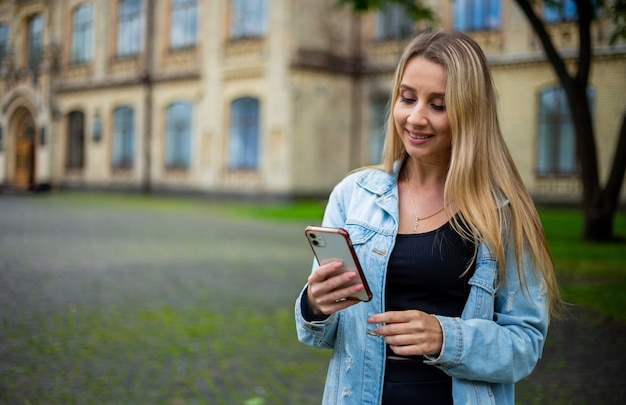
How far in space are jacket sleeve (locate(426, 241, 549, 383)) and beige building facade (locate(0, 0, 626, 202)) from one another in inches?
761

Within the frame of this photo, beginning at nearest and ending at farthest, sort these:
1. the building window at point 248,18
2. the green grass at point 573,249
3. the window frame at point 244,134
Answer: the green grass at point 573,249 < the building window at point 248,18 < the window frame at point 244,134

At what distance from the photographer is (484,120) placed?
6.54 ft

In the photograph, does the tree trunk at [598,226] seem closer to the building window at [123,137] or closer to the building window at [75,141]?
the building window at [123,137]

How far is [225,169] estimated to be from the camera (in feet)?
90.8

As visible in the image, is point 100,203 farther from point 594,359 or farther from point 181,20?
point 594,359

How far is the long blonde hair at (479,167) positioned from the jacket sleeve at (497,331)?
0.15 feet

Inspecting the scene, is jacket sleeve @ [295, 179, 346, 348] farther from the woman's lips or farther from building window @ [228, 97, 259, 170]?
building window @ [228, 97, 259, 170]

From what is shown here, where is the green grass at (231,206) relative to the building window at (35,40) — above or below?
below

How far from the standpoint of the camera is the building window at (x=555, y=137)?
22016 mm

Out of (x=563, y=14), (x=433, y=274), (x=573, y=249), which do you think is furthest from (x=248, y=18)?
(x=433, y=274)

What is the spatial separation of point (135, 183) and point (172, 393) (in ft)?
92.6

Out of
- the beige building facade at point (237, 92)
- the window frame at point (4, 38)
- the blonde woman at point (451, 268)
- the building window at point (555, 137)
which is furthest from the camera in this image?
the window frame at point (4, 38)

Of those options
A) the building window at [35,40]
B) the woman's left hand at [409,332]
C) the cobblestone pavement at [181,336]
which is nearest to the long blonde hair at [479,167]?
the woman's left hand at [409,332]

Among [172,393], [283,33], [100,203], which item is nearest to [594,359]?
[172,393]
